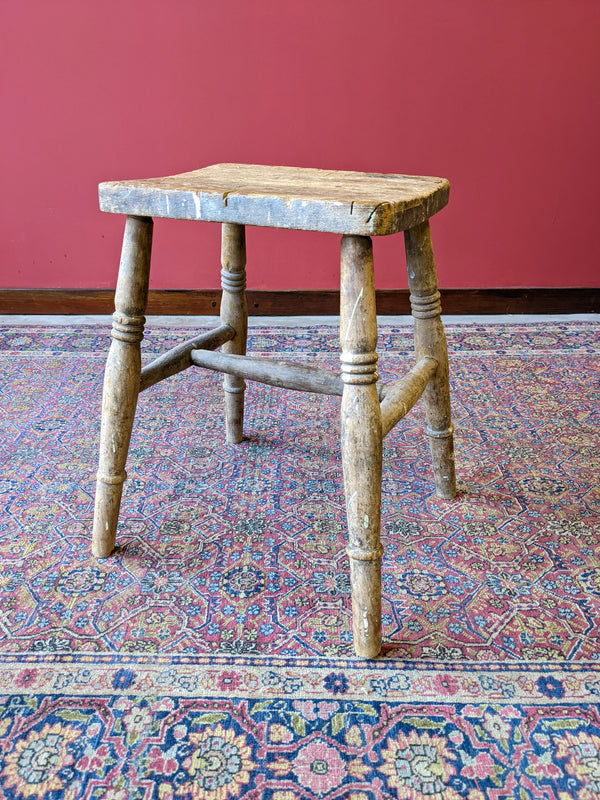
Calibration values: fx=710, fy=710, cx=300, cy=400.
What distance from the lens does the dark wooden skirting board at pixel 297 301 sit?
3.20m

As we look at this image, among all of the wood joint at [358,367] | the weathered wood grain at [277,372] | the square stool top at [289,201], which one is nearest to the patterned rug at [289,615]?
the weathered wood grain at [277,372]

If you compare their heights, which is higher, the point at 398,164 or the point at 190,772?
the point at 398,164

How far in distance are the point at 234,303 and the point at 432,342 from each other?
1.87 feet

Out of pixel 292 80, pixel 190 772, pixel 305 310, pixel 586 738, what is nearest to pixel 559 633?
pixel 586 738

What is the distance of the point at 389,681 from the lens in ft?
3.98

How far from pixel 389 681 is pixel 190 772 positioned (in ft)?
1.19

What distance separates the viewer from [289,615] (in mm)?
1369

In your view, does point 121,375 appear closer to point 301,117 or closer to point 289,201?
point 289,201

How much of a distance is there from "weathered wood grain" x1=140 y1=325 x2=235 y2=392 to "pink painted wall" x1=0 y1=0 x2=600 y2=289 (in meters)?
1.37

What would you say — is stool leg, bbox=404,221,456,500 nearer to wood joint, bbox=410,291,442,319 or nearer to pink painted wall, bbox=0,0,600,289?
wood joint, bbox=410,291,442,319

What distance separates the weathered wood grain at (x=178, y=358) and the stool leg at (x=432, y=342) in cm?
53

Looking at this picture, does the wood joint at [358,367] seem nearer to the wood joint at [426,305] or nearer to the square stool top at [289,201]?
the square stool top at [289,201]

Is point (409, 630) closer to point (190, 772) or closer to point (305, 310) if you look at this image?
point (190, 772)

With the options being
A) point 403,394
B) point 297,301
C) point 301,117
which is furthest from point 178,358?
point 301,117
